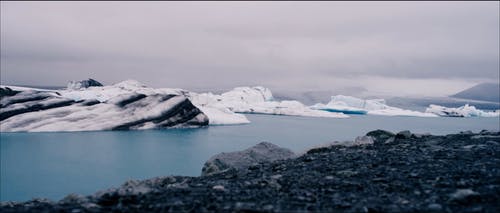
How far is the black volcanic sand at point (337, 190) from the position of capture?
266cm

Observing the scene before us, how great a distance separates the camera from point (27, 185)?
43.5 ft

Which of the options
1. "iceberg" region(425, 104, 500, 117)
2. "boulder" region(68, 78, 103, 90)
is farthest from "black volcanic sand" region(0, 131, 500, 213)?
"iceberg" region(425, 104, 500, 117)

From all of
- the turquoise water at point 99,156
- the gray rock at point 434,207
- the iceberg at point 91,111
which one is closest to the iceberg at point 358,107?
the iceberg at point 91,111

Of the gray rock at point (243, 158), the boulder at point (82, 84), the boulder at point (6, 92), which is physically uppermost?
the boulder at point (82, 84)

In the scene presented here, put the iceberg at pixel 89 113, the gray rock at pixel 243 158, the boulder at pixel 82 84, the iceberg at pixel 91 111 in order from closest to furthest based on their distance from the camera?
1. the gray rock at pixel 243 158
2. the iceberg at pixel 89 113
3. the iceberg at pixel 91 111
4. the boulder at pixel 82 84

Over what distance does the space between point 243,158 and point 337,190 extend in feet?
11.7

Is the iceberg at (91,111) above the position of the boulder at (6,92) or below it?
below

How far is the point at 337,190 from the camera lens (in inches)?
127

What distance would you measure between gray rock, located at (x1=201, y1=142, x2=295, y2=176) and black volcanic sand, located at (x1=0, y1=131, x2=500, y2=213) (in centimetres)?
144

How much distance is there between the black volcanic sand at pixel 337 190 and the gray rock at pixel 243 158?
144 cm

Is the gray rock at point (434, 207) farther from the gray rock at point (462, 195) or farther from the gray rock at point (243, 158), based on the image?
the gray rock at point (243, 158)

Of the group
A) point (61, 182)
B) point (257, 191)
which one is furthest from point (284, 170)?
point (61, 182)

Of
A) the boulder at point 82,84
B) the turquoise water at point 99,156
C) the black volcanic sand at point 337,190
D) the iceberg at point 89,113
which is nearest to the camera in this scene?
the black volcanic sand at point 337,190

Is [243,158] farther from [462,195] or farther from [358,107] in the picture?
[358,107]
